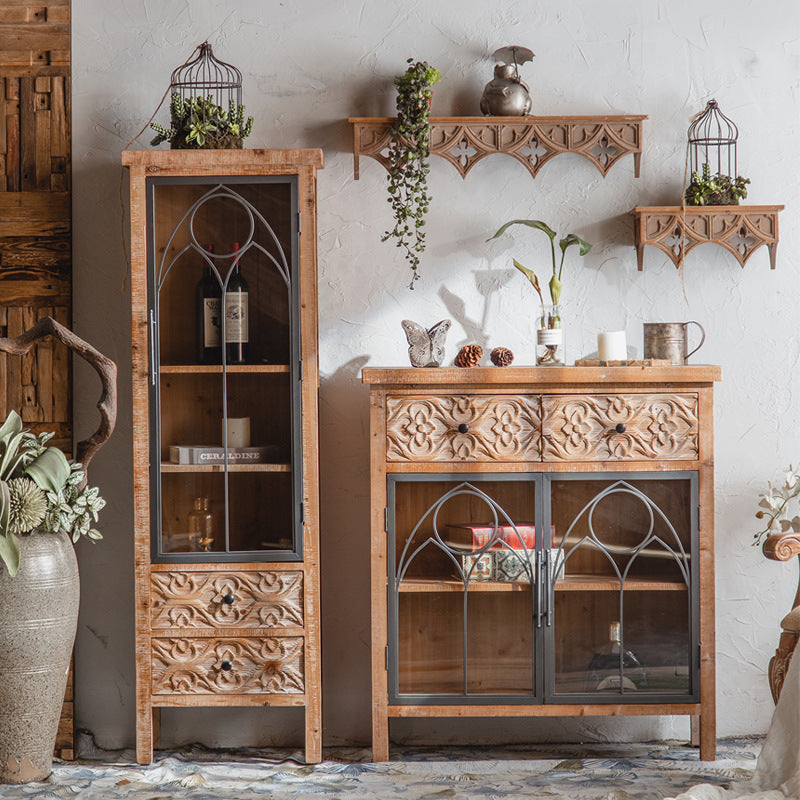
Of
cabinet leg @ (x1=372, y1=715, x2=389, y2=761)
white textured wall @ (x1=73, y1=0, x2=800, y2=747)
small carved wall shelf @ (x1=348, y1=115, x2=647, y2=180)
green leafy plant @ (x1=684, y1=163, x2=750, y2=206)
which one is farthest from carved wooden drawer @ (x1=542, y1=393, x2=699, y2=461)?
cabinet leg @ (x1=372, y1=715, x2=389, y2=761)

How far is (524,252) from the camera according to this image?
280cm

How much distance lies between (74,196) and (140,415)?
2.72 feet

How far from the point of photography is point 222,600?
246cm

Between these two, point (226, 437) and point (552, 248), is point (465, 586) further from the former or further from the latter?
point (552, 248)

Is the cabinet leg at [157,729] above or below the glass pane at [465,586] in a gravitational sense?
below

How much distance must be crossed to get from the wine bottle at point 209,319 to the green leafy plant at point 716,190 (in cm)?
151

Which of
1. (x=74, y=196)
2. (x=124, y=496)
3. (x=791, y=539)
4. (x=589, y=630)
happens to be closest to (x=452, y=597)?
(x=589, y=630)

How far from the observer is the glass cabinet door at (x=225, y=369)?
2.46 meters

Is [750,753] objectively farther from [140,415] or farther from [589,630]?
[140,415]

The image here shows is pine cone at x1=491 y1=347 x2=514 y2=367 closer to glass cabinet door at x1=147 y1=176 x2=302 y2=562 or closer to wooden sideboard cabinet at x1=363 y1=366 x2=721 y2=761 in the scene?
wooden sideboard cabinet at x1=363 y1=366 x2=721 y2=761

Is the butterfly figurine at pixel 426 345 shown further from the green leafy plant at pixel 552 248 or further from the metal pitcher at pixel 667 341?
the metal pitcher at pixel 667 341

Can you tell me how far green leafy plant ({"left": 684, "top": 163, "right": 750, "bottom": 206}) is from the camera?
2.70m

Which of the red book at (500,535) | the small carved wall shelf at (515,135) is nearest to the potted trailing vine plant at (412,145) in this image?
the small carved wall shelf at (515,135)

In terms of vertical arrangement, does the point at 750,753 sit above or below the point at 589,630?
below
